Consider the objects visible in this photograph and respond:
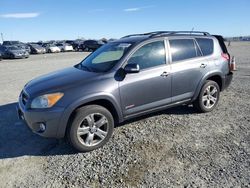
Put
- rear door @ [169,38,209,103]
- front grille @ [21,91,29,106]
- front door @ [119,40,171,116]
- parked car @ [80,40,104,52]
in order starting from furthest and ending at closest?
parked car @ [80,40,104,52] < rear door @ [169,38,209,103] < front door @ [119,40,171,116] < front grille @ [21,91,29,106]

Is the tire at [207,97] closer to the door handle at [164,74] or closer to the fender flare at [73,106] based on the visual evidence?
the door handle at [164,74]

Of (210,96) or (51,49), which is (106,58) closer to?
(210,96)

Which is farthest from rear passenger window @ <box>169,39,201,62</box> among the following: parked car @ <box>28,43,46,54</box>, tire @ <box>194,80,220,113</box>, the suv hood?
parked car @ <box>28,43,46,54</box>

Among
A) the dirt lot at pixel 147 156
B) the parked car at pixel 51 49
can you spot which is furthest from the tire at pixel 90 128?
the parked car at pixel 51 49

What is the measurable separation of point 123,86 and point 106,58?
40.9 inches

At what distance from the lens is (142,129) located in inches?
199

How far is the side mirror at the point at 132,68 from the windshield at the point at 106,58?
1.02 ft

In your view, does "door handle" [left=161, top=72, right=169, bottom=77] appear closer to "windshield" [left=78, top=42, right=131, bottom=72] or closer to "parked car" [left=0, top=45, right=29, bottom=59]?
"windshield" [left=78, top=42, right=131, bottom=72]

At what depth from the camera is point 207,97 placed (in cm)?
589

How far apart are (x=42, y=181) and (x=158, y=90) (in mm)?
2601

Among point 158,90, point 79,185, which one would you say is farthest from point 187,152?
point 79,185

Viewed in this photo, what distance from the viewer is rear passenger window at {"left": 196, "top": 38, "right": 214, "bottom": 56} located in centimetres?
578

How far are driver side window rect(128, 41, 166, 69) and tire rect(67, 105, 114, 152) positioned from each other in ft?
3.66

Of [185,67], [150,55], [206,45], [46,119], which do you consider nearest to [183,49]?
[185,67]
